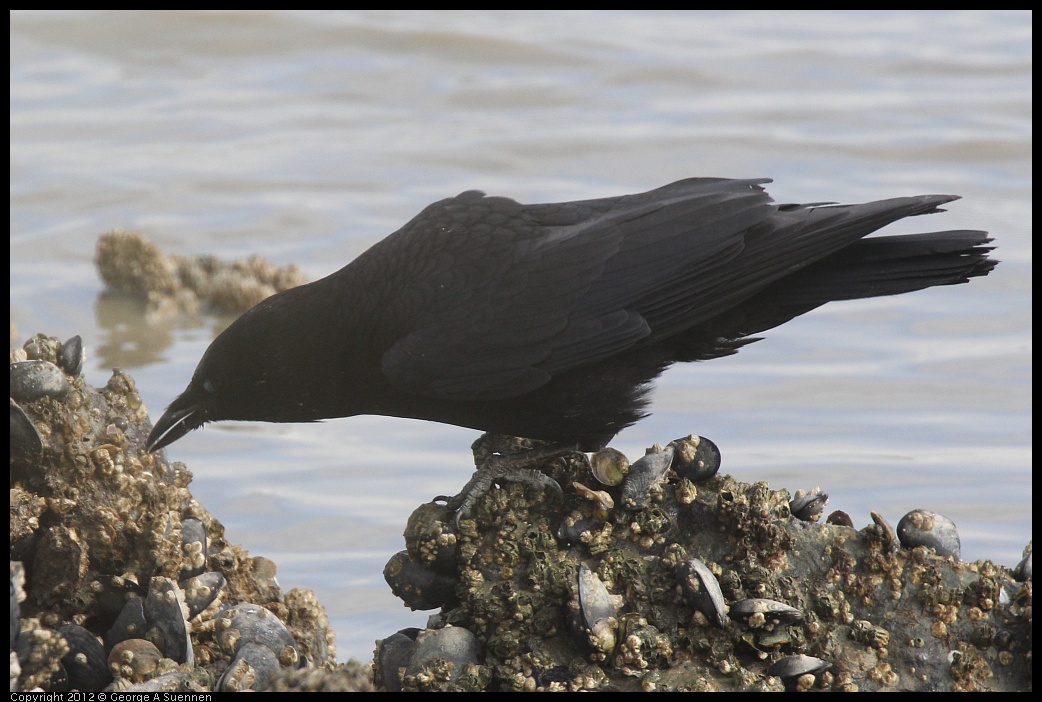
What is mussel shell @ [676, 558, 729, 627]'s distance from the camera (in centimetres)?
316

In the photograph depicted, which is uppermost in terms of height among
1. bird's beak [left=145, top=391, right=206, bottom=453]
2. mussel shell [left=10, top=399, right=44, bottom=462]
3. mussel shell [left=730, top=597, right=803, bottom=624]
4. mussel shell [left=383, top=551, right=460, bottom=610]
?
bird's beak [left=145, top=391, right=206, bottom=453]

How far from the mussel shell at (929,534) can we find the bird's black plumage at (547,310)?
1.01m

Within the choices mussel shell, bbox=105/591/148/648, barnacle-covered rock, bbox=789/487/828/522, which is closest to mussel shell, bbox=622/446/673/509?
barnacle-covered rock, bbox=789/487/828/522

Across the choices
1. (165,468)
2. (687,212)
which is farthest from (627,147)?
(165,468)

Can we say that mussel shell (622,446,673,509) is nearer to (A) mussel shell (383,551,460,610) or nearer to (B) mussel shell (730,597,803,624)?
(B) mussel shell (730,597,803,624)

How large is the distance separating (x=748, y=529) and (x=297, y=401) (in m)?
1.78

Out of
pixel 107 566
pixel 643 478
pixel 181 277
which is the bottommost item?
pixel 107 566

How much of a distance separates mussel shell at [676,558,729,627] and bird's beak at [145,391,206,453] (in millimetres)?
1925

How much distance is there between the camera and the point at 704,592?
3.17 meters

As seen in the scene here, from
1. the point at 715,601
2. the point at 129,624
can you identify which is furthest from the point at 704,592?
the point at 129,624

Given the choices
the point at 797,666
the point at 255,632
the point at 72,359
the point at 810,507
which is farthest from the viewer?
the point at 72,359

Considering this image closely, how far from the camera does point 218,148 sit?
10.9 m

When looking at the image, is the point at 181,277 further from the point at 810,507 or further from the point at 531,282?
the point at 810,507

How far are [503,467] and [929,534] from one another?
140 cm
